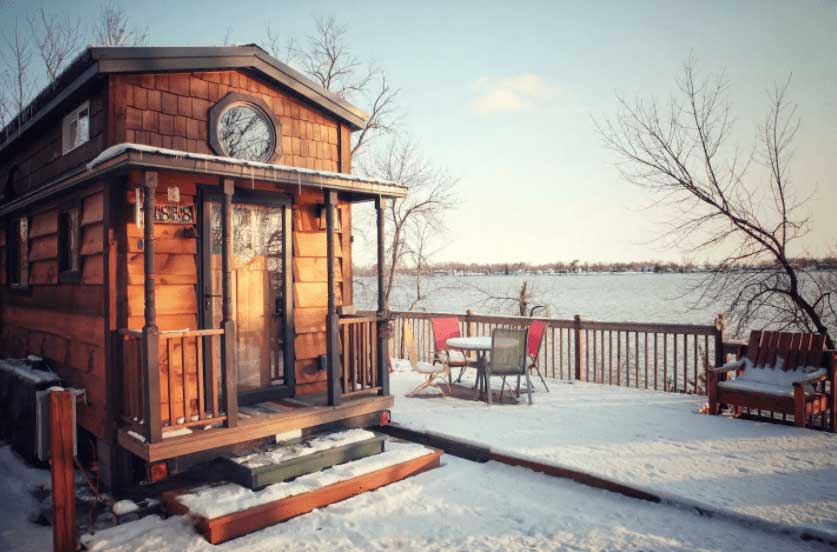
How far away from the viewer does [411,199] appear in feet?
53.1

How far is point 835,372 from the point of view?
221 inches

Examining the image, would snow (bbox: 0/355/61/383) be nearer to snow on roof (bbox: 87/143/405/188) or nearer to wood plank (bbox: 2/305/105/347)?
wood plank (bbox: 2/305/105/347)

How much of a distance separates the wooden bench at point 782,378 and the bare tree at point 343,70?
1258 centimetres

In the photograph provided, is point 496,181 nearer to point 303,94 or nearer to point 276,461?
point 303,94

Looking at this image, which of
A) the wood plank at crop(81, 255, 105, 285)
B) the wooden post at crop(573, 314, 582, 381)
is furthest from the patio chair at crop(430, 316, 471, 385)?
the wood plank at crop(81, 255, 105, 285)

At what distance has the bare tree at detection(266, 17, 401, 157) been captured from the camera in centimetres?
1588

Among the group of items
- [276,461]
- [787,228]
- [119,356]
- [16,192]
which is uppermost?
[16,192]

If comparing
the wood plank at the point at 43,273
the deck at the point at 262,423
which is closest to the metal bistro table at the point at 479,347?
the deck at the point at 262,423

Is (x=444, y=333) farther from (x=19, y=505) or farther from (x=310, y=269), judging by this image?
(x=19, y=505)

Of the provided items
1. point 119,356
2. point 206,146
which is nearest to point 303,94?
point 206,146

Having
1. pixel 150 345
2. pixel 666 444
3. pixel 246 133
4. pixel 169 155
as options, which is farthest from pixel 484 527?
pixel 246 133

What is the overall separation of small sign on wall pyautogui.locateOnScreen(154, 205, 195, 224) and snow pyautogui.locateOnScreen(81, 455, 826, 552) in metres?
2.64

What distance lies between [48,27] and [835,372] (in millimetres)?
19678

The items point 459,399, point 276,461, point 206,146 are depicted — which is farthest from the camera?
point 459,399
